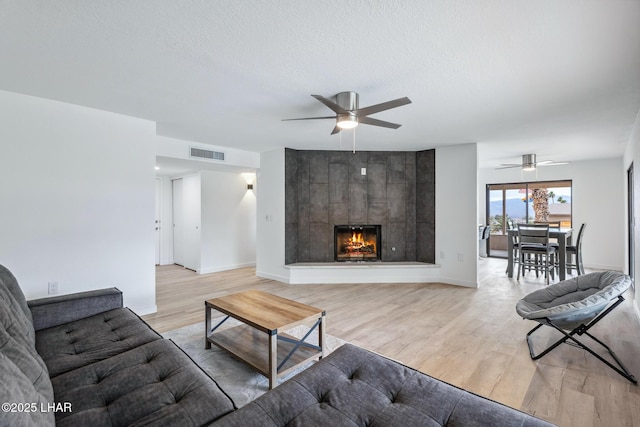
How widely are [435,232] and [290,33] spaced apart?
442 centimetres

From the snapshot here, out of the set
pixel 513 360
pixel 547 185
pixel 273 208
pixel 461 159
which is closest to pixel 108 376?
pixel 513 360

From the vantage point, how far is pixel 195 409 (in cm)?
121

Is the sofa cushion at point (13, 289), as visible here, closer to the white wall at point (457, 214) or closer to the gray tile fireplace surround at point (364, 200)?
the gray tile fireplace surround at point (364, 200)

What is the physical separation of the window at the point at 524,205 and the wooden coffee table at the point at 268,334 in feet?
21.1

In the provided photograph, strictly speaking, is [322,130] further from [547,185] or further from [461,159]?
[547,185]

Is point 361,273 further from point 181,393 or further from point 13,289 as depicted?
point 13,289

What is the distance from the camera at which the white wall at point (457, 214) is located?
16.1ft

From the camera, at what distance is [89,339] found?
1895 millimetres

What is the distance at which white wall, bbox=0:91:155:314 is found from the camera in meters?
2.76

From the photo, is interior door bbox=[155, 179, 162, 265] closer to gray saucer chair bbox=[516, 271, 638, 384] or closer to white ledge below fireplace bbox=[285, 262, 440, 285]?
white ledge below fireplace bbox=[285, 262, 440, 285]

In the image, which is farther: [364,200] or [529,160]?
[529,160]

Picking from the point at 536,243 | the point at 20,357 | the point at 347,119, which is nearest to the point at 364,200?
the point at 347,119

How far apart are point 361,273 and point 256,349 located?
10.0ft

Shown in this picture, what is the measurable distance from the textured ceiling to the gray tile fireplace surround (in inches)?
75.6
